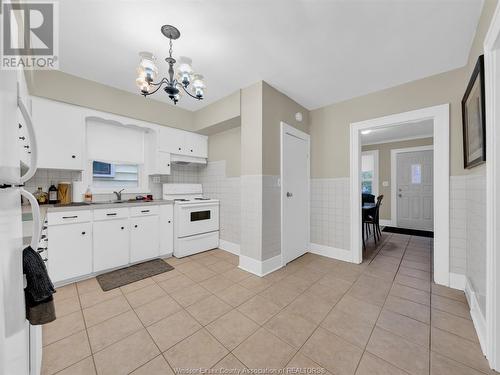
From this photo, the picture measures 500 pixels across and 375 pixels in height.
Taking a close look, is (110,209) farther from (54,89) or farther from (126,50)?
(126,50)

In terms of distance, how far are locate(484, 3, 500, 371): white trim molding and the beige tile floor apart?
0.80ft

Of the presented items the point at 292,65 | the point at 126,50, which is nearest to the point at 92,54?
the point at 126,50

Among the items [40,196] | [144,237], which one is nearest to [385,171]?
[144,237]

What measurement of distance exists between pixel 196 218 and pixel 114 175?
58.1 inches

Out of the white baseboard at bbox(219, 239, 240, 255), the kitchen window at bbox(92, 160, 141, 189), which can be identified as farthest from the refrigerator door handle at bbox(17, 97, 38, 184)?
the white baseboard at bbox(219, 239, 240, 255)

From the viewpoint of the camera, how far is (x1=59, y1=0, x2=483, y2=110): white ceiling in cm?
161

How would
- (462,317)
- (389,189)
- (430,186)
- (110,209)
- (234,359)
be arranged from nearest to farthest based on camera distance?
(234,359), (462,317), (110,209), (430,186), (389,189)

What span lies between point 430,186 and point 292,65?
4.98 metres

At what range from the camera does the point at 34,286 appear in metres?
0.81

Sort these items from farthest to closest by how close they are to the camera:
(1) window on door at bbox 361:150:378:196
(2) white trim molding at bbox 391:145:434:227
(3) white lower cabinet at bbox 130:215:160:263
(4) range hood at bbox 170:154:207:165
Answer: (1) window on door at bbox 361:150:378:196 → (2) white trim molding at bbox 391:145:434:227 → (4) range hood at bbox 170:154:207:165 → (3) white lower cabinet at bbox 130:215:160:263

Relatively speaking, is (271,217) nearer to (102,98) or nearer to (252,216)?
(252,216)

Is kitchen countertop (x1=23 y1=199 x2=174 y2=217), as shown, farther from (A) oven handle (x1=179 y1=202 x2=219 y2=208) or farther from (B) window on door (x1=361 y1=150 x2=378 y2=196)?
(B) window on door (x1=361 y1=150 x2=378 y2=196)

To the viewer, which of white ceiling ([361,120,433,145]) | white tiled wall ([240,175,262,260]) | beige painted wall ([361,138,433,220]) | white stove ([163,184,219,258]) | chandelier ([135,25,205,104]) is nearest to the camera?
chandelier ([135,25,205,104])

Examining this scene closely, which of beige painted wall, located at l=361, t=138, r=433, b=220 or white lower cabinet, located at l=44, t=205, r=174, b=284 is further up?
beige painted wall, located at l=361, t=138, r=433, b=220
